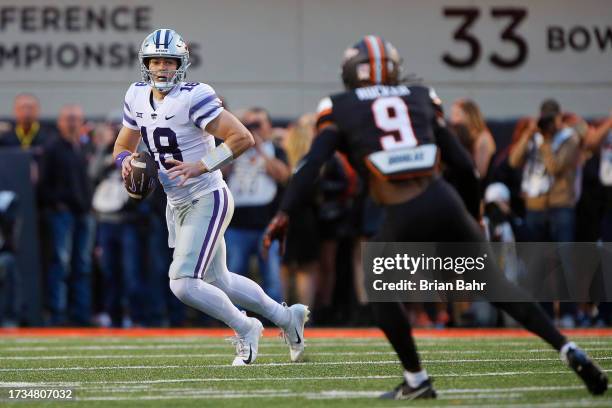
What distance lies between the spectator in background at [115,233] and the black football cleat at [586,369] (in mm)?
6947

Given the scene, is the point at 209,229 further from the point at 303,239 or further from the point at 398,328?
the point at 303,239

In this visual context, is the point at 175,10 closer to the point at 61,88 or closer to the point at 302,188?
the point at 61,88

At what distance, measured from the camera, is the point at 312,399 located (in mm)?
5777

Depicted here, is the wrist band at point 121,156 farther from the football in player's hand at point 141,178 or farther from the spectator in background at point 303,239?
the spectator in background at point 303,239

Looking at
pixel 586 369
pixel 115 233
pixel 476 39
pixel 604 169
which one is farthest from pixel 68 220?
pixel 586 369

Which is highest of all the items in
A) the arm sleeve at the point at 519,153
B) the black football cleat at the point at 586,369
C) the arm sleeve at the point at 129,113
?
the arm sleeve at the point at 129,113

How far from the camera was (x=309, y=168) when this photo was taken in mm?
5730

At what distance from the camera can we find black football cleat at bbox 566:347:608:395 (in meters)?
5.52

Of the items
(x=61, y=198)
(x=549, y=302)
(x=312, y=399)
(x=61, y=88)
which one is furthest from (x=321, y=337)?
(x=61, y=88)

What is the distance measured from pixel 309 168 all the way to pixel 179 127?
186 centimetres

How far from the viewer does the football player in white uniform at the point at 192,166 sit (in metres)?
7.34

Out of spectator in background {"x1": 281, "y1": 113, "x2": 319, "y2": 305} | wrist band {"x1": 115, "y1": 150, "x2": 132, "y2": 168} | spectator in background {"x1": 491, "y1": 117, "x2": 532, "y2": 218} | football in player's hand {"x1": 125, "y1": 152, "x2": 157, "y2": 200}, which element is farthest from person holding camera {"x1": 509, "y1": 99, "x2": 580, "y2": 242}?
football in player's hand {"x1": 125, "y1": 152, "x2": 157, "y2": 200}

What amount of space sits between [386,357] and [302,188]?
258cm

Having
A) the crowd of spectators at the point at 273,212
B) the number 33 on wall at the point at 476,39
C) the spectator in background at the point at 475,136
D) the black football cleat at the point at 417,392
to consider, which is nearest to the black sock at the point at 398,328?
the black football cleat at the point at 417,392
